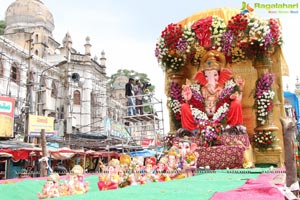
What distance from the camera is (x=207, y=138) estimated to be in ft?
40.2

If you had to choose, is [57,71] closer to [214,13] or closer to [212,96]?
[214,13]

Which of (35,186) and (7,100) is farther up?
(7,100)

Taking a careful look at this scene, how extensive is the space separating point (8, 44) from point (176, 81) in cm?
1794

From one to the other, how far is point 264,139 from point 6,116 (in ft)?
41.2

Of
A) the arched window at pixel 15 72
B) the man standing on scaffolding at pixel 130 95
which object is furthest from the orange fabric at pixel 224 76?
the arched window at pixel 15 72

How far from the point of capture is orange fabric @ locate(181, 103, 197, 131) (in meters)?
13.4

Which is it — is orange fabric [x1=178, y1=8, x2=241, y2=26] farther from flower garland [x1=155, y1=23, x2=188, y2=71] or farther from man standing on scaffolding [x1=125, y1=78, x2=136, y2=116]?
man standing on scaffolding [x1=125, y1=78, x2=136, y2=116]

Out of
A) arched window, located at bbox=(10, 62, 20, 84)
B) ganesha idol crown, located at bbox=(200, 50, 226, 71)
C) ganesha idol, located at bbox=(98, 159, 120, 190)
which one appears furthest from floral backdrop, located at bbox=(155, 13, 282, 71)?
arched window, located at bbox=(10, 62, 20, 84)

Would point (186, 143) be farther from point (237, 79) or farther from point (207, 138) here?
point (237, 79)

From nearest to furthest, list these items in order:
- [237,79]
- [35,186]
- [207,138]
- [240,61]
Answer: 1. [35,186]
2. [207,138]
3. [237,79]
4. [240,61]

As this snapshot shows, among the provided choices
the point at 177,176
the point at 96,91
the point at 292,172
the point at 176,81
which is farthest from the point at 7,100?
the point at 96,91

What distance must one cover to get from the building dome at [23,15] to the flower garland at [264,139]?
30914mm

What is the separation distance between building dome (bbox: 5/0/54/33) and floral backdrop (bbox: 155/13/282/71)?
1092 inches

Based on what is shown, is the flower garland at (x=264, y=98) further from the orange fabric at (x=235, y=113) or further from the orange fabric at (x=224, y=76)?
the orange fabric at (x=224, y=76)
